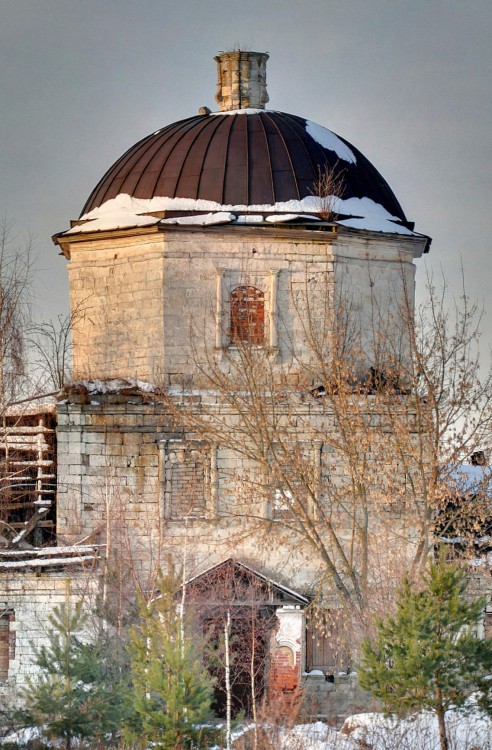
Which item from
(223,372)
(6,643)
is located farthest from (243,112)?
(6,643)

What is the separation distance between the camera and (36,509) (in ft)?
78.6

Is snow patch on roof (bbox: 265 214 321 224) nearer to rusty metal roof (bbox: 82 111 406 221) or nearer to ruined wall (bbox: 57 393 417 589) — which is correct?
rusty metal roof (bbox: 82 111 406 221)

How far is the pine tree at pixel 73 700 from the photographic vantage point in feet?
50.3

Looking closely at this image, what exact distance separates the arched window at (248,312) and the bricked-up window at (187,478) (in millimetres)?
2039

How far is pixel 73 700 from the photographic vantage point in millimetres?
15523

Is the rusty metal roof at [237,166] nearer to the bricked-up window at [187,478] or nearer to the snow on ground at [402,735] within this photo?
the bricked-up window at [187,478]

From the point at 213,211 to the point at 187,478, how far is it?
4449mm

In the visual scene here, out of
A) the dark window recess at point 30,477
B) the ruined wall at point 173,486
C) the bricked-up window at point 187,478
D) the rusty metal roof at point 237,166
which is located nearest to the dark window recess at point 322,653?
the ruined wall at point 173,486

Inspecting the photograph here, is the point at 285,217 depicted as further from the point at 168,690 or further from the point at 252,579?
the point at 168,690

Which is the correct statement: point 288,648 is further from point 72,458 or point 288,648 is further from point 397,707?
point 397,707

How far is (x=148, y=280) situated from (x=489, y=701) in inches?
416

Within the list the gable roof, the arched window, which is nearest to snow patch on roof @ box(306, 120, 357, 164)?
the arched window

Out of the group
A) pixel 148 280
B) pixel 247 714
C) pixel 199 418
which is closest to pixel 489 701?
pixel 247 714

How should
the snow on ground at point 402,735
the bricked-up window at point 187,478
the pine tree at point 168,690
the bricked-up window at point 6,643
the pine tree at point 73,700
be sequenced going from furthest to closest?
the bricked-up window at point 187,478, the bricked-up window at point 6,643, the snow on ground at point 402,735, the pine tree at point 73,700, the pine tree at point 168,690
